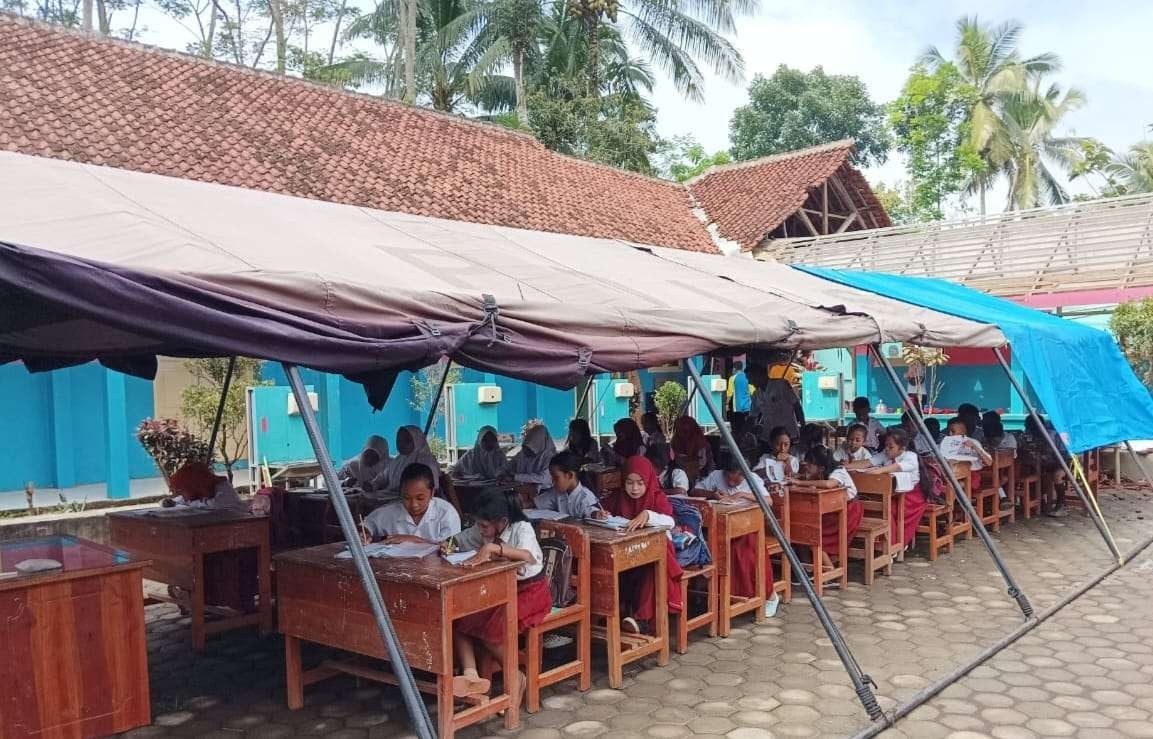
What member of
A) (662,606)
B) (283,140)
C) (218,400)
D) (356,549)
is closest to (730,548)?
(662,606)

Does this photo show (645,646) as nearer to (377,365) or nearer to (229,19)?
(377,365)

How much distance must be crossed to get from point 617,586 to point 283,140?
10514 millimetres

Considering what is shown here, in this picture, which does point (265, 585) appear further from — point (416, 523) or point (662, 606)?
point (662, 606)

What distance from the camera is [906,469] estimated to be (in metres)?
7.32

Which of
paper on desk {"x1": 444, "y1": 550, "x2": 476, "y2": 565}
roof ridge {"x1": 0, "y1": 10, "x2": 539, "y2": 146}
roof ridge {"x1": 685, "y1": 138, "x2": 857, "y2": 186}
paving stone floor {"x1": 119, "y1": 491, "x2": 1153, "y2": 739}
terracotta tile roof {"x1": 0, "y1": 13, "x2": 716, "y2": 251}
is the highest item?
roof ridge {"x1": 0, "y1": 10, "x2": 539, "y2": 146}

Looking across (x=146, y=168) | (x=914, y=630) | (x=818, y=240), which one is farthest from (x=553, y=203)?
(x=914, y=630)

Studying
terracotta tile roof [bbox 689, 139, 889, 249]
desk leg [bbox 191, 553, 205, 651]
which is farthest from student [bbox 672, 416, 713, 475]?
terracotta tile roof [bbox 689, 139, 889, 249]

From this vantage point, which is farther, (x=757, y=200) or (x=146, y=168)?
(x=757, y=200)

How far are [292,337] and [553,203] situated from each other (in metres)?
12.7

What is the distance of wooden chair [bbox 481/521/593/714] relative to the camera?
4.46m

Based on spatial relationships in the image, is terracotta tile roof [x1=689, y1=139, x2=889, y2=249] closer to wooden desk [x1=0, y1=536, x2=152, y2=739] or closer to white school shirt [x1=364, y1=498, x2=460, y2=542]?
white school shirt [x1=364, y1=498, x2=460, y2=542]

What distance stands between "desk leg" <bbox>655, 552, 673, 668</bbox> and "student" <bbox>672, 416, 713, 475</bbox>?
306 centimetres

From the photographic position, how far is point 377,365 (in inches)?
135

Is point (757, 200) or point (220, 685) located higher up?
point (757, 200)
